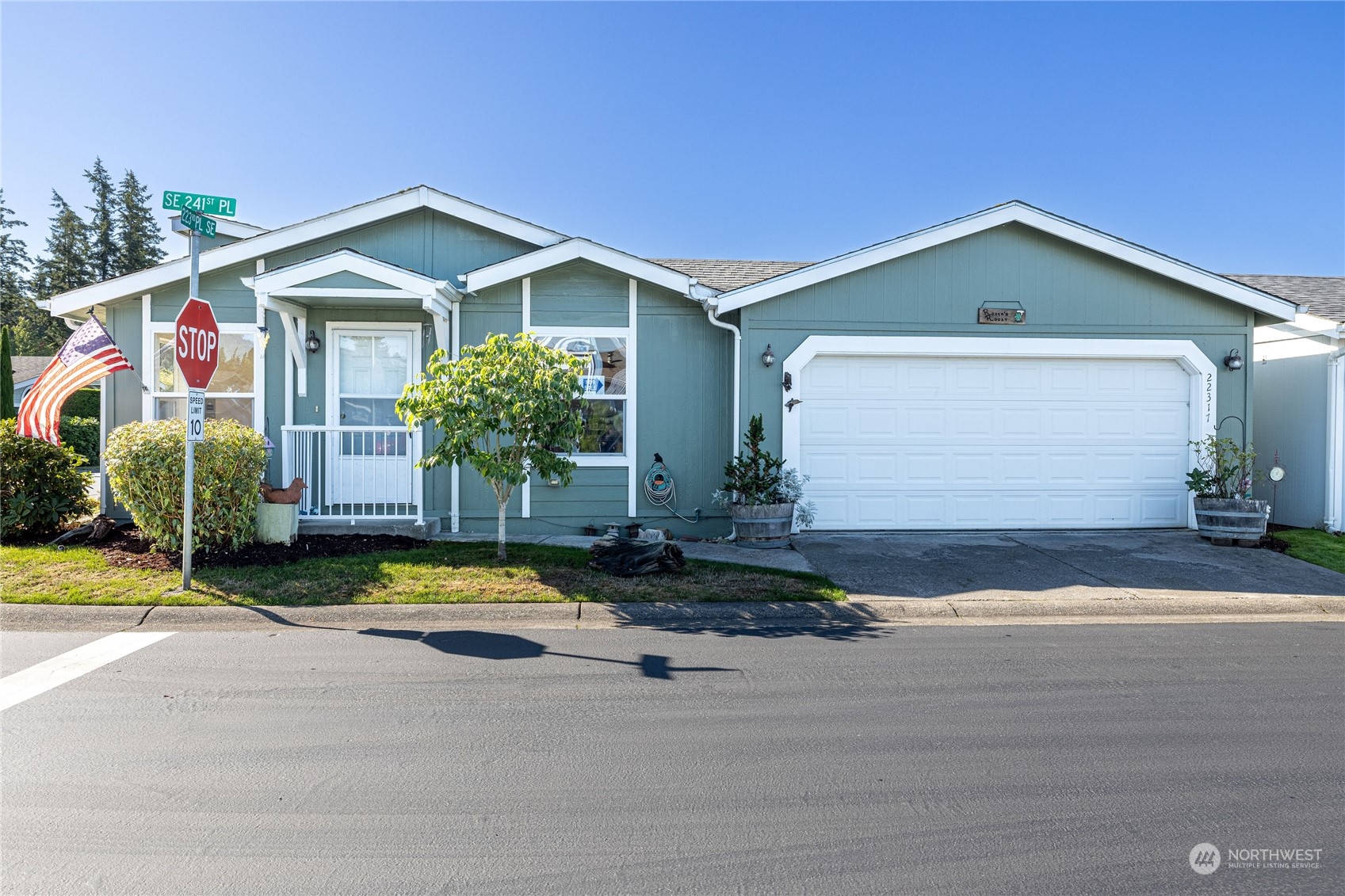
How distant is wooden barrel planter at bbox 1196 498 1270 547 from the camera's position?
29.9 feet

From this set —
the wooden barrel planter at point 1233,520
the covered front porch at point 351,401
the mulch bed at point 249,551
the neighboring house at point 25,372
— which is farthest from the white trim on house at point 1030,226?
the neighboring house at point 25,372

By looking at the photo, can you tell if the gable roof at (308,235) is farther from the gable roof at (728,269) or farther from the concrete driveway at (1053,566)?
the concrete driveway at (1053,566)

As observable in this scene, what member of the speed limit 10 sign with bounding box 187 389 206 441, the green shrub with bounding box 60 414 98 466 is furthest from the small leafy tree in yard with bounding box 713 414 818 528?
the green shrub with bounding box 60 414 98 466

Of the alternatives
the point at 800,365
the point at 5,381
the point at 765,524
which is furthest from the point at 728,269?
the point at 5,381

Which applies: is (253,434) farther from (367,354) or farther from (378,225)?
(378,225)

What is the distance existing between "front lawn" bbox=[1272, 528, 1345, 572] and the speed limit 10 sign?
36.6 ft

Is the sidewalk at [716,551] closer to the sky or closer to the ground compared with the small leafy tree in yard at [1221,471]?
closer to the ground

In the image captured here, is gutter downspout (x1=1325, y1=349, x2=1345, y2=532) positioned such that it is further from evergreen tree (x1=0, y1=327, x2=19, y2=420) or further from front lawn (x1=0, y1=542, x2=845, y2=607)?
evergreen tree (x1=0, y1=327, x2=19, y2=420)

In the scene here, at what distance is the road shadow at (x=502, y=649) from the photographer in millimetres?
5223

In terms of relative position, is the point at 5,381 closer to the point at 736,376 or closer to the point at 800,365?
the point at 736,376

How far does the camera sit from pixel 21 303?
4391 cm

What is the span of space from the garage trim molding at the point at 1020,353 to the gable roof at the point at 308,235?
359cm

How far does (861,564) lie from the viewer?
8.19 metres

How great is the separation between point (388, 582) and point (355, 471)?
3.31m
